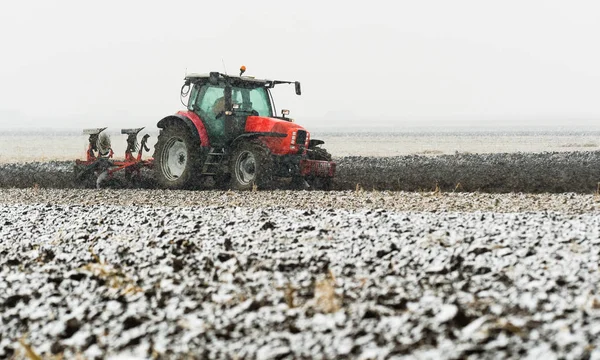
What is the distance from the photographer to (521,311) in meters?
4.63

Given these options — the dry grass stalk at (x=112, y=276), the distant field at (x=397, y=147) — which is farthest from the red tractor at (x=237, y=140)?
the distant field at (x=397, y=147)

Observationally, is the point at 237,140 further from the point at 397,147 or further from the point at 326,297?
the point at 397,147

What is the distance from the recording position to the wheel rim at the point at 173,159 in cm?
1570

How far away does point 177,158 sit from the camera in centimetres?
1591

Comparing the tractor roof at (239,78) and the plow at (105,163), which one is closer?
the tractor roof at (239,78)

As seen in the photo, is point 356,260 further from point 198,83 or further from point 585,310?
point 198,83

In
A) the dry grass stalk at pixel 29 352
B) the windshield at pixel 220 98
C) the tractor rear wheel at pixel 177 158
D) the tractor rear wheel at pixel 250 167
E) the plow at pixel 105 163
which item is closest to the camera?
the dry grass stalk at pixel 29 352

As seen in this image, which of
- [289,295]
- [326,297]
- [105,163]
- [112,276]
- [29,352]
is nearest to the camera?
[29,352]

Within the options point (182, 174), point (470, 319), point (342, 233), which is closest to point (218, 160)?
point (182, 174)

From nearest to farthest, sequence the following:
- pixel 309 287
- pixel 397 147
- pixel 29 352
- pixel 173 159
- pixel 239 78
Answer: pixel 29 352, pixel 309 287, pixel 239 78, pixel 173 159, pixel 397 147

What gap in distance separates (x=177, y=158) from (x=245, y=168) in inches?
78.3

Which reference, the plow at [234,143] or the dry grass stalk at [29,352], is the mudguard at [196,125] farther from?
the dry grass stalk at [29,352]

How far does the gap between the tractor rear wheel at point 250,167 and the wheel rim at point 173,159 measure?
1536mm

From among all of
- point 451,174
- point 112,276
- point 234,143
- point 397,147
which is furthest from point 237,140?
point 397,147
